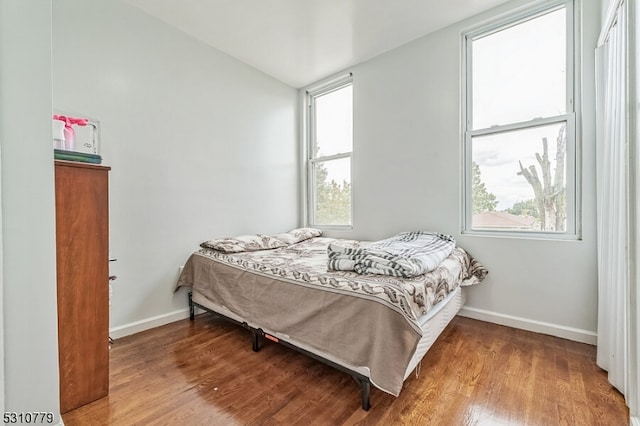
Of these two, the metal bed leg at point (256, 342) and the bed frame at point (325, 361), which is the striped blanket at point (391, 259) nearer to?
the bed frame at point (325, 361)

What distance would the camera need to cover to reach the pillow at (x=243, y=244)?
2402mm

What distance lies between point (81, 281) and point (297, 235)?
2.01 m

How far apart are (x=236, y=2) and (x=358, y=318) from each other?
8.73ft

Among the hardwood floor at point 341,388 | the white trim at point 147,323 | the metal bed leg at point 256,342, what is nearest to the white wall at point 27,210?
the hardwood floor at point 341,388

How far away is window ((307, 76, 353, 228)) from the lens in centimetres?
344

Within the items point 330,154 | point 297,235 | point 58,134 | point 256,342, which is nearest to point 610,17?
point 330,154

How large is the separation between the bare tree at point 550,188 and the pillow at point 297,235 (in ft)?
7.31

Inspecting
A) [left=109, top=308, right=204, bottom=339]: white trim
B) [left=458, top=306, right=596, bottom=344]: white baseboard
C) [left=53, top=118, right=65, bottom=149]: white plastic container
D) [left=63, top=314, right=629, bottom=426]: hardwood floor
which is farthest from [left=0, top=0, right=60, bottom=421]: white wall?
[left=458, top=306, right=596, bottom=344]: white baseboard

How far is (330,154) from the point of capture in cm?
362

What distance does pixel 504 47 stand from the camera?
239 cm

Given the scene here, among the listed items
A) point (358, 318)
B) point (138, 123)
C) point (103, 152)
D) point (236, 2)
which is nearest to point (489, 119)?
point (358, 318)

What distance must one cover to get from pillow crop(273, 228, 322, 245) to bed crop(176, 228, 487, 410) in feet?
1.50

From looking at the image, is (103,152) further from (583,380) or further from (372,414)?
(583,380)

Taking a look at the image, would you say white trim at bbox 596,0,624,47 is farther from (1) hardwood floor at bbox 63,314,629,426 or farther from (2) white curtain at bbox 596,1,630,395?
(1) hardwood floor at bbox 63,314,629,426
